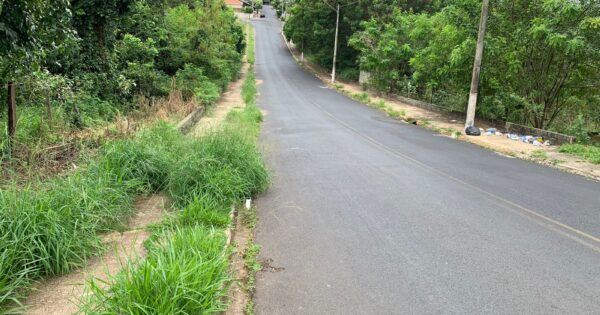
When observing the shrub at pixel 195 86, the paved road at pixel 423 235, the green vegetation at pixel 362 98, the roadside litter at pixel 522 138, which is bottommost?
the paved road at pixel 423 235

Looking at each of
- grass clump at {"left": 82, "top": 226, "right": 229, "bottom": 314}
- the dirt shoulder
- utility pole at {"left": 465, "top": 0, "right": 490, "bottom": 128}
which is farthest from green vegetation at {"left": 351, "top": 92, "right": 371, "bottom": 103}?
grass clump at {"left": 82, "top": 226, "right": 229, "bottom": 314}

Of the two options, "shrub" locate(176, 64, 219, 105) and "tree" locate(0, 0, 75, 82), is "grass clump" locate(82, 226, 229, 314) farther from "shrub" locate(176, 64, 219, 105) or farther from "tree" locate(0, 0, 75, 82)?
"shrub" locate(176, 64, 219, 105)

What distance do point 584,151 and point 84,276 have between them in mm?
13798

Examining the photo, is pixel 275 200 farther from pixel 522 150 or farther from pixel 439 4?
pixel 439 4

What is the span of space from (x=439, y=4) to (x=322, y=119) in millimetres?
21589

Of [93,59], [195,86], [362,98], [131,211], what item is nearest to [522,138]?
[131,211]

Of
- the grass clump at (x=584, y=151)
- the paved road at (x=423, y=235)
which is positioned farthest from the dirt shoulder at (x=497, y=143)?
the paved road at (x=423, y=235)

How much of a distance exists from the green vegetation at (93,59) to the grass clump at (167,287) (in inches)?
124

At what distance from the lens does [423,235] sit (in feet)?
19.9

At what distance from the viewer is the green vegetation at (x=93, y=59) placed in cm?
609

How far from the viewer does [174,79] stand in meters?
20.8

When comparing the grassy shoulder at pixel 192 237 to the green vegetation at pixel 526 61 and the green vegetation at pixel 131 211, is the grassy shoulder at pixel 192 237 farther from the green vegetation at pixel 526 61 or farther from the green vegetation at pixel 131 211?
the green vegetation at pixel 526 61

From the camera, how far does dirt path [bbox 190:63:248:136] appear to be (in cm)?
1578

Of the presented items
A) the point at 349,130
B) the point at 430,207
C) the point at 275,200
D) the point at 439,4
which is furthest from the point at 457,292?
the point at 439,4
